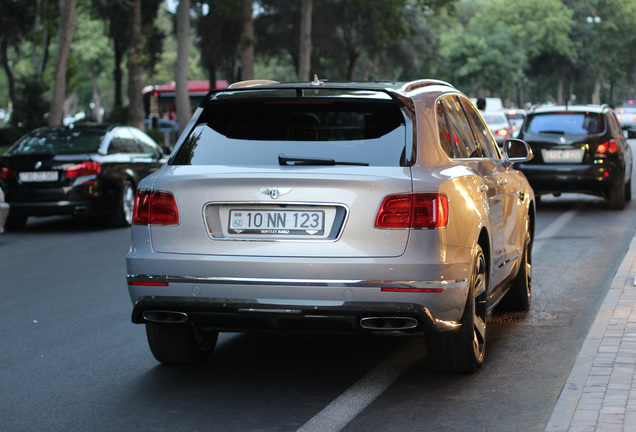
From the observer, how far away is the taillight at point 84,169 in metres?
14.8

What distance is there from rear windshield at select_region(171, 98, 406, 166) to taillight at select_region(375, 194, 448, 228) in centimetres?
23

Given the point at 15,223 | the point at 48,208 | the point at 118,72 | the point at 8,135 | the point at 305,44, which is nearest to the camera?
the point at 48,208

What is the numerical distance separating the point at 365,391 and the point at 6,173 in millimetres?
10440

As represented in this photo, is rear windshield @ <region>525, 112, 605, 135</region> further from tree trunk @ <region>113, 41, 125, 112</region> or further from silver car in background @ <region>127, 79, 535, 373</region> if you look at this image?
tree trunk @ <region>113, 41, 125, 112</region>

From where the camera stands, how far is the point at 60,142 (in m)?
→ 15.3

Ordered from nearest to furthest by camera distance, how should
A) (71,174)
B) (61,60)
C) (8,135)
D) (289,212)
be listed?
(289,212) < (71,174) < (61,60) < (8,135)

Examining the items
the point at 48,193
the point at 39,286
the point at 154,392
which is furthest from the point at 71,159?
the point at 154,392

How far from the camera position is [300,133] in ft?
18.5

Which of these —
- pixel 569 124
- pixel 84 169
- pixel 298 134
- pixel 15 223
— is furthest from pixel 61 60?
pixel 298 134

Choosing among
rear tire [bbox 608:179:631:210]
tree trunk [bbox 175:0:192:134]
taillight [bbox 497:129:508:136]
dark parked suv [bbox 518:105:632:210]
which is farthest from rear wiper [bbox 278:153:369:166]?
taillight [bbox 497:129:508:136]

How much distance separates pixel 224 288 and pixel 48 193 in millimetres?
10006

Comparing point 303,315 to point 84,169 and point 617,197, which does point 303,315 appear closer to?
point 84,169

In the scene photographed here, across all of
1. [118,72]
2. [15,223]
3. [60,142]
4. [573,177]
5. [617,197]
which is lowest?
[15,223]

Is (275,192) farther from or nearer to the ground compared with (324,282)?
farther from the ground
